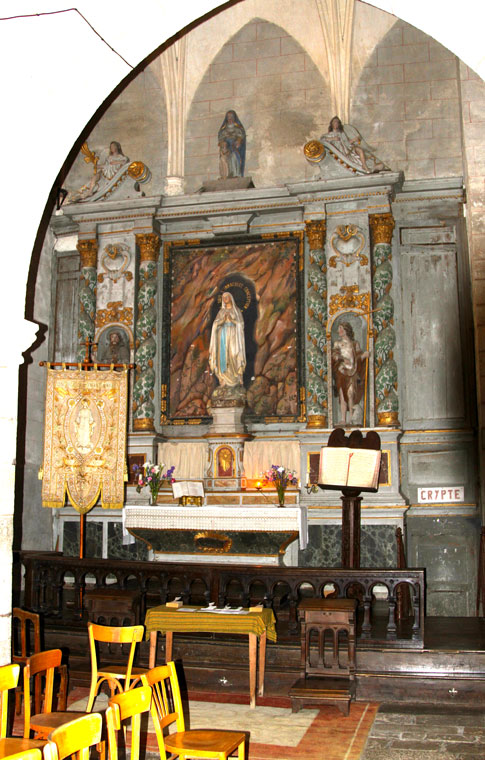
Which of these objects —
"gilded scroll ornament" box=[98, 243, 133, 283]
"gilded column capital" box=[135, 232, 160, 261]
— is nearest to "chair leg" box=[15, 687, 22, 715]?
"gilded scroll ornament" box=[98, 243, 133, 283]

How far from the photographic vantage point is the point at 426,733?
558cm

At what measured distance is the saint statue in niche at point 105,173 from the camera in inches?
482

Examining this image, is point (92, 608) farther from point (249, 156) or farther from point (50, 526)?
point (249, 156)

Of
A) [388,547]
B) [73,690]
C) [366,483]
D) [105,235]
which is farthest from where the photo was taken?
[105,235]

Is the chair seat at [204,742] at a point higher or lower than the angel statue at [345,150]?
lower

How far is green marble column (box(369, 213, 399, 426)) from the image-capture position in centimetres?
1080

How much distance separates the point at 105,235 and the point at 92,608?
6619 millimetres

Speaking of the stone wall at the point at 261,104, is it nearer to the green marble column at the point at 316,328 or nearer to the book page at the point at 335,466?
the green marble column at the point at 316,328

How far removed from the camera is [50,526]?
477 inches

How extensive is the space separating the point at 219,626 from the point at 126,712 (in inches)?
106

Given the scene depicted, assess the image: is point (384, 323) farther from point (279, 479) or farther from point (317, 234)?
point (279, 479)

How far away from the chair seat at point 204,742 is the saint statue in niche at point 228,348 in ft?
23.8

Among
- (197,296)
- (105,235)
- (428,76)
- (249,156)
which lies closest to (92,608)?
(197,296)

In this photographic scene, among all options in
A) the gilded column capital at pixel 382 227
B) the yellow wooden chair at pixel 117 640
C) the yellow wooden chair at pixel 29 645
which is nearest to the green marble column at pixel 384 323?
the gilded column capital at pixel 382 227
